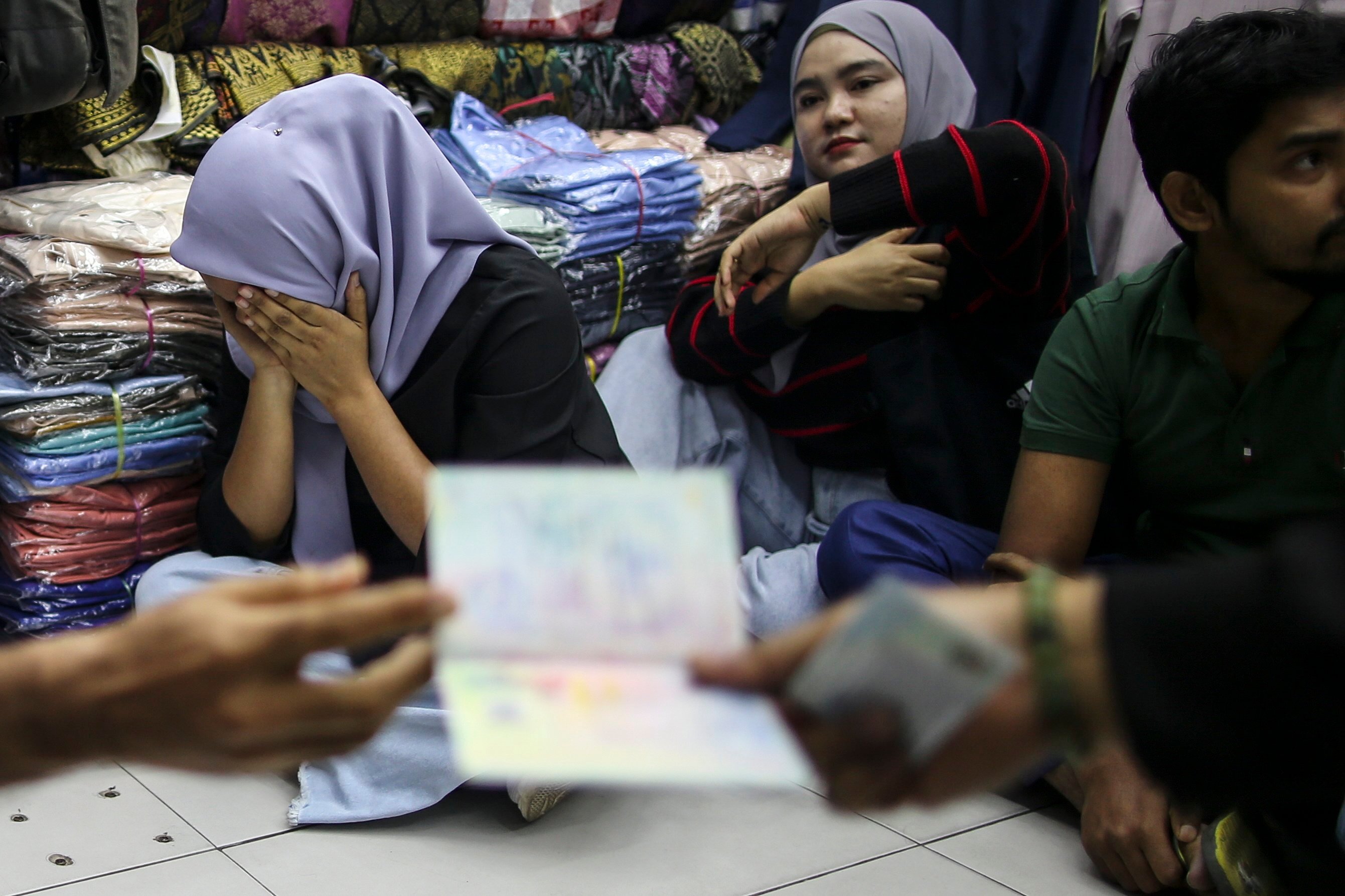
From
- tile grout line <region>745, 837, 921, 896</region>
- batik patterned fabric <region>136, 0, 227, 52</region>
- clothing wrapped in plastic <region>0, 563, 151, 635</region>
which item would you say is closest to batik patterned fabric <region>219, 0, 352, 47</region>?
batik patterned fabric <region>136, 0, 227, 52</region>

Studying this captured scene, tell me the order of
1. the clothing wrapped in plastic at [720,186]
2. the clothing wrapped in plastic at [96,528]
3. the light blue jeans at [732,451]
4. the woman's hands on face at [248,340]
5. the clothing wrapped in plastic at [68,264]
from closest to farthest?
the woman's hands on face at [248,340] → the clothing wrapped in plastic at [68,264] → the clothing wrapped in plastic at [96,528] → the light blue jeans at [732,451] → the clothing wrapped in plastic at [720,186]

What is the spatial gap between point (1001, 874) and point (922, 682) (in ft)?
3.12

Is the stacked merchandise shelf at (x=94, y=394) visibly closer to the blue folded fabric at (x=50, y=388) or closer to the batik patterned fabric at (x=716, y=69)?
the blue folded fabric at (x=50, y=388)

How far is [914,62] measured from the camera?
1.89 m

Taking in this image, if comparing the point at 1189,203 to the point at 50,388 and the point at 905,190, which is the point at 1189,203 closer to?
the point at 905,190

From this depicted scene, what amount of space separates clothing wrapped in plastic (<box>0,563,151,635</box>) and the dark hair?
1521 millimetres

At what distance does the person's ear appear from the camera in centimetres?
135

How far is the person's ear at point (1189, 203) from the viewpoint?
1.35 meters

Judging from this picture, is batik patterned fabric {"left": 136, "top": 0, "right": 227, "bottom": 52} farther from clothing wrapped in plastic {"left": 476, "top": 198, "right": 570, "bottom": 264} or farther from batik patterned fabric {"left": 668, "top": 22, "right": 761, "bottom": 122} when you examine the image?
batik patterned fabric {"left": 668, "top": 22, "right": 761, "bottom": 122}

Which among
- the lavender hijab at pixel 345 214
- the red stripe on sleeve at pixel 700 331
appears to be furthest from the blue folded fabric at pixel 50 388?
the red stripe on sleeve at pixel 700 331

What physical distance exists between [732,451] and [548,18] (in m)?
1.01

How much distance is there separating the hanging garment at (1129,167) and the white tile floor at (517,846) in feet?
3.33

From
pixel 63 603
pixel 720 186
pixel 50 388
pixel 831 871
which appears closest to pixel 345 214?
pixel 50 388

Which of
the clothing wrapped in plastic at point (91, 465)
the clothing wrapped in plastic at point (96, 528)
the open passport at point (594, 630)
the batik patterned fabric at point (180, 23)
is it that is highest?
the batik patterned fabric at point (180, 23)
